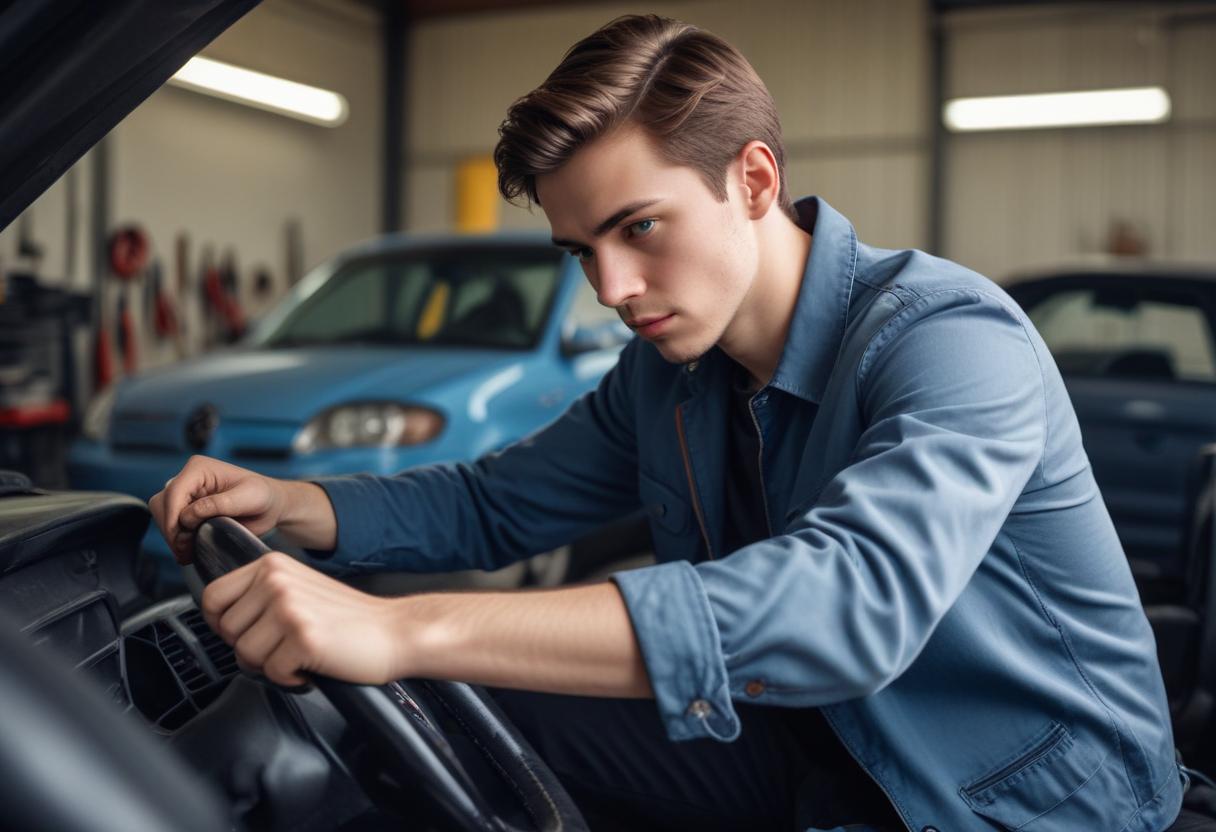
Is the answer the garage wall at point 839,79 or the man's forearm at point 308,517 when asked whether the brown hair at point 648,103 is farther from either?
the garage wall at point 839,79

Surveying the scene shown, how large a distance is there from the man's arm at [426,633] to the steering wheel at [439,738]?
5 cm

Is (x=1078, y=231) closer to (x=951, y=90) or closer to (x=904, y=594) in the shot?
(x=951, y=90)

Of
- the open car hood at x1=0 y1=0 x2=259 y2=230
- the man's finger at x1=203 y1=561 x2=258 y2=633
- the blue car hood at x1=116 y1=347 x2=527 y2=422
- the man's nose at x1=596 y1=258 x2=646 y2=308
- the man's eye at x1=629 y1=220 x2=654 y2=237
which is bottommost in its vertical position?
the man's finger at x1=203 y1=561 x2=258 y2=633

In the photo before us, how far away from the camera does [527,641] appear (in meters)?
0.88

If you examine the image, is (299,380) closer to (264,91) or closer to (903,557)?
(903,557)

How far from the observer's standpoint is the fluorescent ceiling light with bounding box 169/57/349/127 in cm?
964

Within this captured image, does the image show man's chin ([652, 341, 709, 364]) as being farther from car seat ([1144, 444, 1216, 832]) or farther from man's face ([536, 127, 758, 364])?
Result: car seat ([1144, 444, 1216, 832])

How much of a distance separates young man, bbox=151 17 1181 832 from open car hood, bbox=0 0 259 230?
0.39 m

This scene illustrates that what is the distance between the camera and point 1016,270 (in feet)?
35.9

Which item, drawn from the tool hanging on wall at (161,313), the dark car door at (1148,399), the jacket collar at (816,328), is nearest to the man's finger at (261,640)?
the jacket collar at (816,328)

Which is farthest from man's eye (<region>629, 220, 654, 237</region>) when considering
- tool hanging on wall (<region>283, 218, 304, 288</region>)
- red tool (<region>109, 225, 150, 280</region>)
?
tool hanging on wall (<region>283, 218, 304, 288</region>)

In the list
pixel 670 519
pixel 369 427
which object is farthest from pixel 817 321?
pixel 369 427

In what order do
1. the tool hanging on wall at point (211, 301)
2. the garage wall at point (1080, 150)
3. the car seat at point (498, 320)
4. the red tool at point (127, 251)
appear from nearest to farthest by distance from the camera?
the car seat at point (498, 320) → the red tool at point (127, 251) → the tool hanging on wall at point (211, 301) → the garage wall at point (1080, 150)

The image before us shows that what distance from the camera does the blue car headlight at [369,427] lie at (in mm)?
3648
